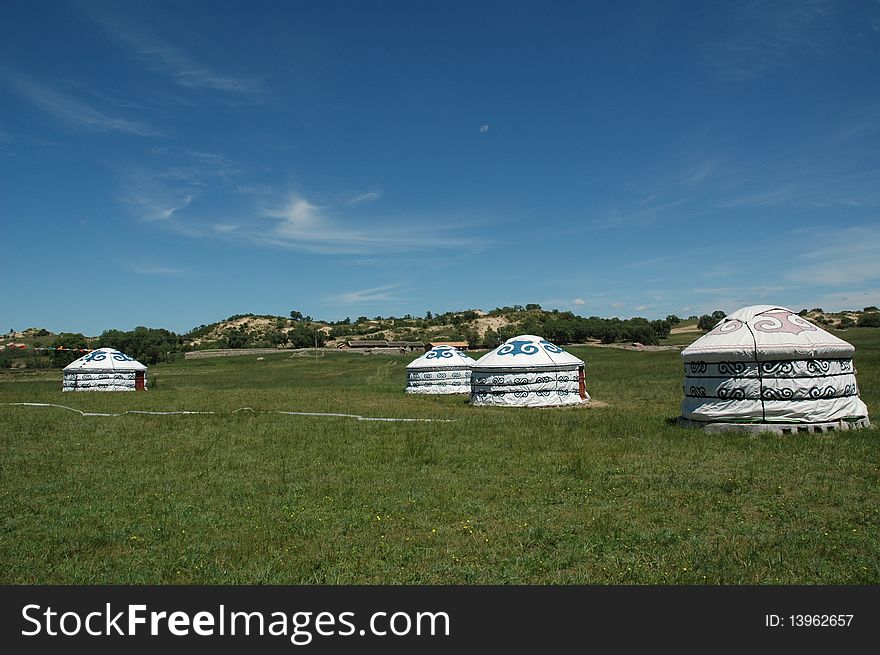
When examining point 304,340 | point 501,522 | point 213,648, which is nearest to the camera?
point 213,648

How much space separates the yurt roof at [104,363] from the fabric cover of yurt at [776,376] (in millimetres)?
32310

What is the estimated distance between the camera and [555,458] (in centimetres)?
1073

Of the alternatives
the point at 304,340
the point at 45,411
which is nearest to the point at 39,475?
the point at 45,411

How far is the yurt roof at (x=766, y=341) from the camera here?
13.1m

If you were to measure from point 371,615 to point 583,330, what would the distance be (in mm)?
81809

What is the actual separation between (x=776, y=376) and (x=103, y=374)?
113 ft

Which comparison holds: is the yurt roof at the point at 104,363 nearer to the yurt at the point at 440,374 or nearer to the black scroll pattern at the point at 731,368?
the yurt at the point at 440,374

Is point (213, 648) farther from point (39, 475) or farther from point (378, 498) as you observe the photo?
point (39, 475)

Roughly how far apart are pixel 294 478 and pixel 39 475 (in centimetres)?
423

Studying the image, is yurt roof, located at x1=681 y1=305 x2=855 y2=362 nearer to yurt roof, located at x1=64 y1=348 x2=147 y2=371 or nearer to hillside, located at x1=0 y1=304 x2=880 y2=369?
yurt roof, located at x1=64 y1=348 x2=147 y2=371

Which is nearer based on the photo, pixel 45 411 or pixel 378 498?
pixel 378 498

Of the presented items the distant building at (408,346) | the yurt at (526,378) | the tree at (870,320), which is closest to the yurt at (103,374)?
the yurt at (526,378)

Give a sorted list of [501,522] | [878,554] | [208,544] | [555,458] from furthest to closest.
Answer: [555,458], [501,522], [208,544], [878,554]

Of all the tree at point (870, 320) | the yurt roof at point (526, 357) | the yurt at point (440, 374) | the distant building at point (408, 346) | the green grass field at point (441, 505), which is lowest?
the green grass field at point (441, 505)
